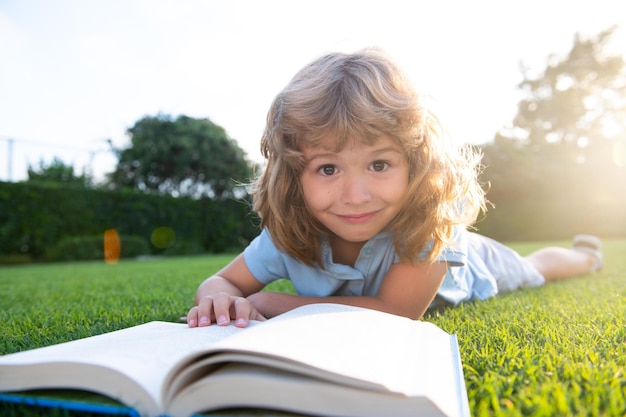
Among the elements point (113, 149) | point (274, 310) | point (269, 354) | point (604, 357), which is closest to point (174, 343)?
point (269, 354)

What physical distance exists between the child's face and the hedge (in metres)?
9.78

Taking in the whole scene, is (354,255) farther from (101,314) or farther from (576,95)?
(576,95)

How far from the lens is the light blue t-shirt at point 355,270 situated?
6.64ft

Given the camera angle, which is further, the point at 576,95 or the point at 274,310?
the point at 576,95

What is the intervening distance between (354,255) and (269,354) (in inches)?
52.6

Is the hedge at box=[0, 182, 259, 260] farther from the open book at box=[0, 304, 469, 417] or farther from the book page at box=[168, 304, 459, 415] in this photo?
the open book at box=[0, 304, 469, 417]

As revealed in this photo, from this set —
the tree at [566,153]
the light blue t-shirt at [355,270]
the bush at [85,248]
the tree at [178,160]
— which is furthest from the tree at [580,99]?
the light blue t-shirt at [355,270]

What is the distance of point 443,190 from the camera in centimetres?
190

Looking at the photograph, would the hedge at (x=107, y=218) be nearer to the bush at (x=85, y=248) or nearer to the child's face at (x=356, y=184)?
the bush at (x=85, y=248)

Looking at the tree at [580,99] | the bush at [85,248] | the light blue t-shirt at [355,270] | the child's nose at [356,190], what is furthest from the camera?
the tree at [580,99]

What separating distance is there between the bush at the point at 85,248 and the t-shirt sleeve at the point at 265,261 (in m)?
11.2

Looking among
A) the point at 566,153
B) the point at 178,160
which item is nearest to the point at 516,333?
the point at 178,160

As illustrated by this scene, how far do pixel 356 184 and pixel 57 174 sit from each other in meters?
16.2

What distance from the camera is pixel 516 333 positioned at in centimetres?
158
